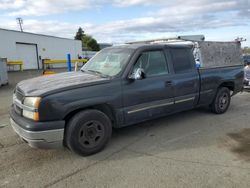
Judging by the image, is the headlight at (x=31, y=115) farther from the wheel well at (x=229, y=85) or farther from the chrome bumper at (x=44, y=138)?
the wheel well at (x=229, y=85)

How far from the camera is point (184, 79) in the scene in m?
5.21

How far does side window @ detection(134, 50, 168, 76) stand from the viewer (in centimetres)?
468

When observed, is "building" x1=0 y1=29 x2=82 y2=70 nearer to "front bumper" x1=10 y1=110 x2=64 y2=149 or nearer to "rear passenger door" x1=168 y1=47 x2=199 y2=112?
"rear passenger door" x1=168 y1=47 x2=199 y2=112

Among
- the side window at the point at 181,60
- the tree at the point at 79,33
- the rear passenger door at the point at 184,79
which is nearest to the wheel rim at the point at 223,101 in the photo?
the rear passenger door at the point at 184,79

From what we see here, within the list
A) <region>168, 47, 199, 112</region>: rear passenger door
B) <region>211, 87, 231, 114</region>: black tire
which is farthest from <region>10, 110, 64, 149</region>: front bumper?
<region>211, 87, 231, 114</region>: black tire

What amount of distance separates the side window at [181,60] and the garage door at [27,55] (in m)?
25.2

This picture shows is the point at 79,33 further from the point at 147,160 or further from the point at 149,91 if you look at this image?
the point at 147,160

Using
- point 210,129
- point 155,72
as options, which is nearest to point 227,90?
point 210,129

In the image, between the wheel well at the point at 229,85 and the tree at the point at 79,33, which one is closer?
the wheel well at the point at 229,85

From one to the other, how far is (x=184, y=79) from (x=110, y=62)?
1.63m

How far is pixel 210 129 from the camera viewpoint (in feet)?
17.3

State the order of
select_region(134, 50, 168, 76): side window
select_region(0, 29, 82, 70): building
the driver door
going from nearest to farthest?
the driver door < select_region(134, 50, 168, 76): side window < select_region(0, 29, 82, 70): building

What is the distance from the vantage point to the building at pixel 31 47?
25219mm

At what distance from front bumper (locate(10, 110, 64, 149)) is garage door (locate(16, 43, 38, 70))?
2568 cm
